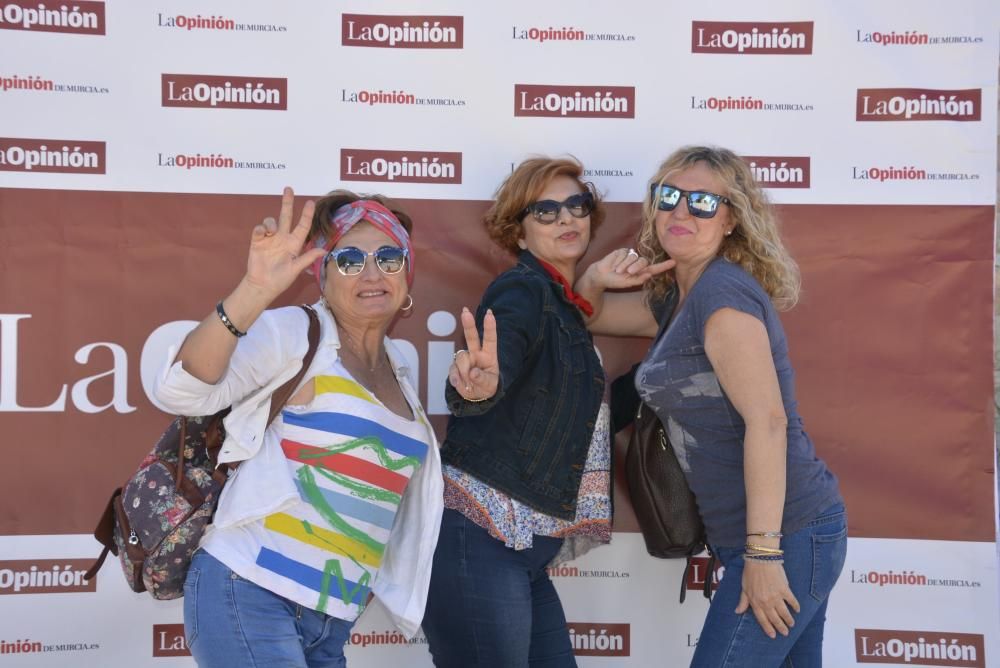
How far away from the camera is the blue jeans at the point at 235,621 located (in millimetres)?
2117

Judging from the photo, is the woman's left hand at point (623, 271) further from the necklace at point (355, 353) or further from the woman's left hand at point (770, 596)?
the woman's left hand at point (770, 596)

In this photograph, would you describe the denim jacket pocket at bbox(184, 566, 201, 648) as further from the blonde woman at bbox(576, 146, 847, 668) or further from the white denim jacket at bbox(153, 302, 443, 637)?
the blonde woman at bbox(576, 146, 847, 668)

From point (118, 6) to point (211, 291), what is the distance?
114cm

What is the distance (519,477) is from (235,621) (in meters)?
0.87

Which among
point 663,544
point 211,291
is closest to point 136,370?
point 211,291

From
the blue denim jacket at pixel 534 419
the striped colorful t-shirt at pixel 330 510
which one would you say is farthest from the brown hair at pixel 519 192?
the striped colorful t-shirt at pixel 330 510

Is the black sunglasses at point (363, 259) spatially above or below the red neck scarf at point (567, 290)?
above

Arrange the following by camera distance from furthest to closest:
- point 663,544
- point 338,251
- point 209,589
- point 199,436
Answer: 1. point 663,544
2. point 338,251
3. point 199,436
4. point 209,589

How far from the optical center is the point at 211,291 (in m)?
3.43

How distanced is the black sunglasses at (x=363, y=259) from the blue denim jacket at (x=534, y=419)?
0.30 meters

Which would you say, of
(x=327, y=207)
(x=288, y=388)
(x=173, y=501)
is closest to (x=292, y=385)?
(x=288, y=388)

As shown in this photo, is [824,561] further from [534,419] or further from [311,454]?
[311,454]

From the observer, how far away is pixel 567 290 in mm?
2852

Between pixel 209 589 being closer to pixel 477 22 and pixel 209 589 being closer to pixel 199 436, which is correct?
pixel 199 436
